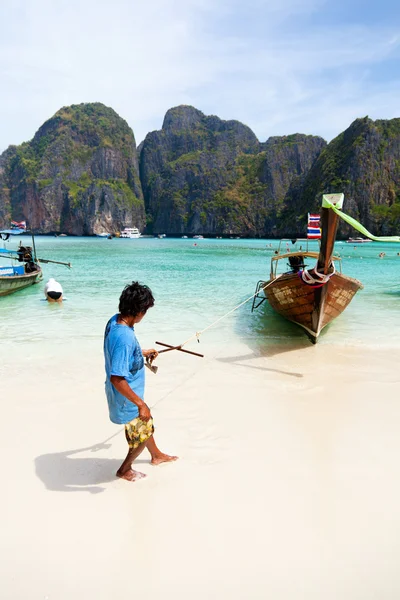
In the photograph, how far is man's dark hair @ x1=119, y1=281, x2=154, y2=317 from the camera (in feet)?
9.48

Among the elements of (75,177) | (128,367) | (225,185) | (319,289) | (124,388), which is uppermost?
(75,177)

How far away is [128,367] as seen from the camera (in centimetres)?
286

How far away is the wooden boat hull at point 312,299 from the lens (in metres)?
7.83

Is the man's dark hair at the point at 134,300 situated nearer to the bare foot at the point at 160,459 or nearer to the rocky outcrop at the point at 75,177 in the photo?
the bare foot at the point at 160,459

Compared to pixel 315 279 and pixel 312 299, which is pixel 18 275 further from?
pixel 315 279

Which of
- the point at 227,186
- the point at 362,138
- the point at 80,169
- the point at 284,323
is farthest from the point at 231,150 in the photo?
the point at 284,323

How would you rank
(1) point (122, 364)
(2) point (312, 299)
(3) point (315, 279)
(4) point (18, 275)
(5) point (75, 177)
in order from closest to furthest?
1. (1) point (122, 364)
2. (3) point (315, 279)
3. (2) point (312, 299)
4. (4) point (18, 275)
5. (5) point (75, 177)

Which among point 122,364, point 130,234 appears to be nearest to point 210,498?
point 122,364

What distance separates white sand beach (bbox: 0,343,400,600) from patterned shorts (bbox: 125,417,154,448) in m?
0.48

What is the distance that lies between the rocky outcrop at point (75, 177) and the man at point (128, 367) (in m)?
157

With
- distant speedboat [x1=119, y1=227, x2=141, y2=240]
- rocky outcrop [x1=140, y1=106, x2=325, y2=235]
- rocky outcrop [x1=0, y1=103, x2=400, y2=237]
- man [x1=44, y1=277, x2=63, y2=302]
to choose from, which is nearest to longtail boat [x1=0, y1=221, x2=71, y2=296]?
man [x1=44, y1=277, x2=63, y2=302]

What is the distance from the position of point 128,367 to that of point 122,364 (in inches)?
2.6

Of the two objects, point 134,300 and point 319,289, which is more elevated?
point 134,300

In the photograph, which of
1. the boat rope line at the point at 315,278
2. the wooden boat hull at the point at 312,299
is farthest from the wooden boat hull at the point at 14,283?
the boat rope line at the point at 315,278
